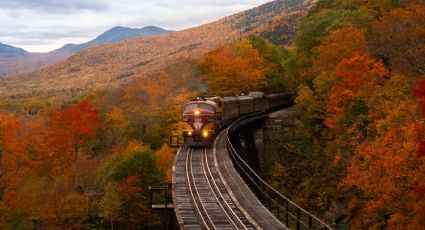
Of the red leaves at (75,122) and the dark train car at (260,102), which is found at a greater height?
the dark train car at (260,102)

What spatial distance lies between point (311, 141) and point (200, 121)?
53.0 feet

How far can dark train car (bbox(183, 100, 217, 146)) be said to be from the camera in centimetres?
3703

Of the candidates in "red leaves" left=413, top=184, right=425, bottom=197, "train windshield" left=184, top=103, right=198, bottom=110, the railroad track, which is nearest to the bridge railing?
the railroad track

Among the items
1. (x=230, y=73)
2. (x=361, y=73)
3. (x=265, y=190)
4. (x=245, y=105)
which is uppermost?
(x=361, y=73)

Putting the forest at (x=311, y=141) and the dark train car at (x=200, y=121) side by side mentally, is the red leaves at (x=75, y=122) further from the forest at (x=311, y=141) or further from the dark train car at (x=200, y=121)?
the dark train car at (x=200, y=121)

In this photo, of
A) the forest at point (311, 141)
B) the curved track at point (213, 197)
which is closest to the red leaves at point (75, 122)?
the forest at point (311, 141)

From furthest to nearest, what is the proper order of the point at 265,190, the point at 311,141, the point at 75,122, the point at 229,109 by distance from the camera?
the point at 75,122 < the point at 311,141 < the point at 229,109 < the point at 265,190

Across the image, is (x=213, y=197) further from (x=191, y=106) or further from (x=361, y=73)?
(x=361, y=73)

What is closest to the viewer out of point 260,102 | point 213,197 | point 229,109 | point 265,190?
point 213,197

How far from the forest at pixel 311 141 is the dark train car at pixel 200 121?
9.44 meters

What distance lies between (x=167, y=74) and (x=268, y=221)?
67.0 meters

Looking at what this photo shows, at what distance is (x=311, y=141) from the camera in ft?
160

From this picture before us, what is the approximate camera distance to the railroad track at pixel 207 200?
68.3 feet

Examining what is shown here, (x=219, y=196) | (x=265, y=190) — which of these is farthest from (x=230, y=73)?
(x=219, y=196)
